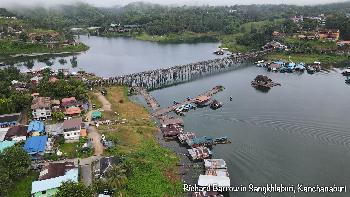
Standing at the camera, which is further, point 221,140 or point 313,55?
point 313,55

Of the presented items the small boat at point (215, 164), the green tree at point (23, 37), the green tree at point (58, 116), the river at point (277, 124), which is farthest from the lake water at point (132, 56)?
the small boat at point (215, 164)

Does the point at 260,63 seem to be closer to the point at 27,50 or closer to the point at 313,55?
the point at 313,55

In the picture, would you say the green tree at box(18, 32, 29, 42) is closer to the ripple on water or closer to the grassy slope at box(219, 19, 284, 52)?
the grassy slope at box(219, 19, 284, 52)

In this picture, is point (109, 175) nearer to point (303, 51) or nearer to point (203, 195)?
point (203, 195)

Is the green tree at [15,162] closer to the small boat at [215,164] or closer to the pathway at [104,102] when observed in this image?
the small boat at [215,164]

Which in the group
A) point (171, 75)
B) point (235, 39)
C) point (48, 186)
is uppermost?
point (235, 39)

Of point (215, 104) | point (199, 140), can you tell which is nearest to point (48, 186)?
point (199, 140)
